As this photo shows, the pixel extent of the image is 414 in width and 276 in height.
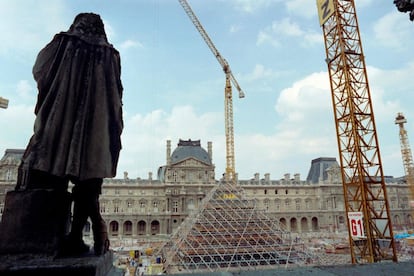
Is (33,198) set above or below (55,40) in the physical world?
below

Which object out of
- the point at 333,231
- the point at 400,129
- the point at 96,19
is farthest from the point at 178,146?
the point at 96,19

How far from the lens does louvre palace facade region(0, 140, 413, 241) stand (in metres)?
47.9

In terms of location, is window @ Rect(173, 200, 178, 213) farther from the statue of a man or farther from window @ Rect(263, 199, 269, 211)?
the statue of a man

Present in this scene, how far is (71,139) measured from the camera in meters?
2.53

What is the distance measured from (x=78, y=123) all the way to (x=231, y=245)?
2275 cm

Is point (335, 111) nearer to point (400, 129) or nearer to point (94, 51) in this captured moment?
point (94, 51)

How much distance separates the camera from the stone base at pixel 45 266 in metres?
2.12

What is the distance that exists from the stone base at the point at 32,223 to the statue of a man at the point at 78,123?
108 millimetres

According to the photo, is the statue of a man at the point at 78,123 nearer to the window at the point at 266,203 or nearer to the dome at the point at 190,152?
the dome at the point at 190,152

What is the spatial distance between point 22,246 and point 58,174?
619 mm

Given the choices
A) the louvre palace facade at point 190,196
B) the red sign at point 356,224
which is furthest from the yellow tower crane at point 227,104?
the red sign at point 356,224

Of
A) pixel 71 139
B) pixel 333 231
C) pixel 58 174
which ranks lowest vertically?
pixel 333 231

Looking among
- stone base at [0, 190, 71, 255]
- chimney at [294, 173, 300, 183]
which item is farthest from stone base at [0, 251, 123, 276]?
chimney at [294, 173, 300, 183]

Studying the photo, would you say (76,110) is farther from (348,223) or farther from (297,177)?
(297,177)
